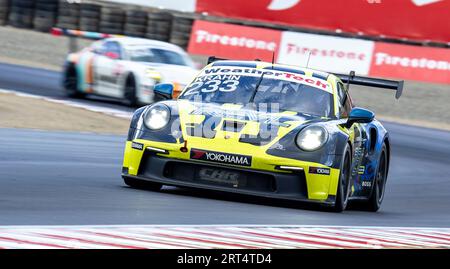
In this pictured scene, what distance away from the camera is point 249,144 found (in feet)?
26.8

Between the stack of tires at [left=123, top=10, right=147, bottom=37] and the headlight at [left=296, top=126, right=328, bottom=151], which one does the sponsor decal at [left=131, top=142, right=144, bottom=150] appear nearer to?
the headlight at [left=296, top=126, right=328, bottom=151]

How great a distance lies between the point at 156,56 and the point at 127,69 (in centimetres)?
55

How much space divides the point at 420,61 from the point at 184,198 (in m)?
14.8

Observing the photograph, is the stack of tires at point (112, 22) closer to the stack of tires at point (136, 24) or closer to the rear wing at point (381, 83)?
the stack of tires at point (136, 24)

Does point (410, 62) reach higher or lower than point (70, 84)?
higher

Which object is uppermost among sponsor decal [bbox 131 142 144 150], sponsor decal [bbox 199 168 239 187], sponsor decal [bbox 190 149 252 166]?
sponsor decal [bbox 190 149 252 166]

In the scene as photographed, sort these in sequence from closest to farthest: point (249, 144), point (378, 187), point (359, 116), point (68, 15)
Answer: point (249, 144) → point (359, 116) → point (378, 187) → point (68, 15)

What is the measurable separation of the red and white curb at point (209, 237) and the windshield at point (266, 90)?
172cm

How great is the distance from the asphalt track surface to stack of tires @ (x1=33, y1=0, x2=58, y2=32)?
1275cm

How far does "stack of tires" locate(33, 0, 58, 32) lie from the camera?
26.4 meters

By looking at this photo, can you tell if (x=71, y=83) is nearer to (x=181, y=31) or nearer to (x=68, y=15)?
(x=181, y=31)

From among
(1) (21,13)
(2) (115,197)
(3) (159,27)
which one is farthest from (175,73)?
(2) (115,197)

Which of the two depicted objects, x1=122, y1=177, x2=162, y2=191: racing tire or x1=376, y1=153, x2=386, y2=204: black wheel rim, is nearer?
x1=122, y1=177, x2=162, y2=191: racing tire

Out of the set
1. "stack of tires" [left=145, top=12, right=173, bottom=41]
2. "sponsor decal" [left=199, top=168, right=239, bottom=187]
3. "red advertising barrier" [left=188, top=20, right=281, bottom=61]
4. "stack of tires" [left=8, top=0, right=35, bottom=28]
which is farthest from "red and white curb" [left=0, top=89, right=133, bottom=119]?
"sponsor decal" [left=199, top=168, right=239, bottom=187]
